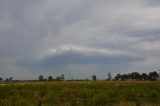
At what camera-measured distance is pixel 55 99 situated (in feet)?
88.8

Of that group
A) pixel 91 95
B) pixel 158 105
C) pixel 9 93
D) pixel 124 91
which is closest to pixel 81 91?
pixel 91 95

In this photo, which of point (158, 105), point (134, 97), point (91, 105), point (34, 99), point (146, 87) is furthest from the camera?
point (146, 87)

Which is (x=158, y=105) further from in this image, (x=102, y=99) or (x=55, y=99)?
(x=55, y=99)

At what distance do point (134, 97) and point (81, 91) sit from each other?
5116mm

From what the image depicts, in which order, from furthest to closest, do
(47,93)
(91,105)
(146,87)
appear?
(146,87)
(47,93)
(91,105)

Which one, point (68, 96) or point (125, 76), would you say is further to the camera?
point (125, 76)

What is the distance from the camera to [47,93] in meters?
30.4

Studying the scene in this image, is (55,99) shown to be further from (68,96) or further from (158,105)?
(158,105)

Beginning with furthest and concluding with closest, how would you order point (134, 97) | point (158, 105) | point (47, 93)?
1. point (47, 93)
2. point (134, 97)
3. point (158, 105)

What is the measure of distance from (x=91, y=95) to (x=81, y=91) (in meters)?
2.07

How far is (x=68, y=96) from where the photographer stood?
2900 cm

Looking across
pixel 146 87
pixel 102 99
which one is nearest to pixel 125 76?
pixel 146 87

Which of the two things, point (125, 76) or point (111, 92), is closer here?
point (111, 92)

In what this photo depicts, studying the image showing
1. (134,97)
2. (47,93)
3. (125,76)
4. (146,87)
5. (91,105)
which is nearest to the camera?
(91,105)
